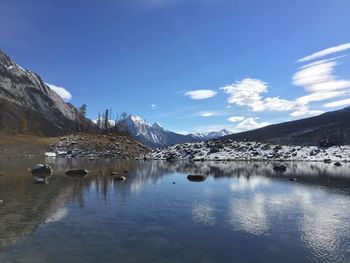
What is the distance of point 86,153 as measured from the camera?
15062 cm

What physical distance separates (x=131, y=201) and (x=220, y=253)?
1824 centimetres

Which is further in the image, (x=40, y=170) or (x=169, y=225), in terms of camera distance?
(x=40, y=170)

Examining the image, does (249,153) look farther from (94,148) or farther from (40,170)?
(40,170)

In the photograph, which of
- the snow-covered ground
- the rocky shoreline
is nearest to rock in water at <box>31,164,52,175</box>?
the snow-covered ground

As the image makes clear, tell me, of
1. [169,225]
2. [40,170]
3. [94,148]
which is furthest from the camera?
[94,148]

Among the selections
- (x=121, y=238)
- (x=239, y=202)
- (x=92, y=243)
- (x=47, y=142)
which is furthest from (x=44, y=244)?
(x=47, y=142)

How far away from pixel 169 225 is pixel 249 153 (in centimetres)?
11551

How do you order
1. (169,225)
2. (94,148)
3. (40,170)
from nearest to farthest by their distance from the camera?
(169,225)
(40,170)
(94,148)

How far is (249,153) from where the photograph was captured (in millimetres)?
139500

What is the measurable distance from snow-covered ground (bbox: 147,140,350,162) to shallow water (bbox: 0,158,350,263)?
90489mm

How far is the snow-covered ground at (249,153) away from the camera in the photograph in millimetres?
135000

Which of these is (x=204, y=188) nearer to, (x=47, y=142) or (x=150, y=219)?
(x=150, y=219)

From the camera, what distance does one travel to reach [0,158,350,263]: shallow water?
67.5 ft

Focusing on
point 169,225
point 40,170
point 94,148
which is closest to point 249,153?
point 94,148
